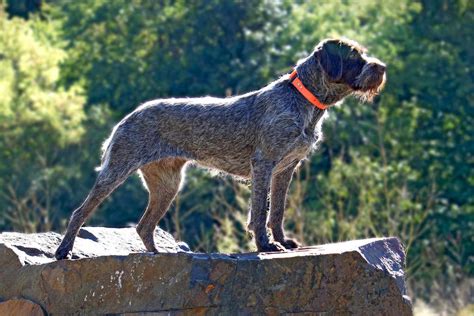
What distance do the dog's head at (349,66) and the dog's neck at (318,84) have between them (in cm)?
5

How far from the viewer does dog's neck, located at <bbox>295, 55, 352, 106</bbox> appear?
11055mm

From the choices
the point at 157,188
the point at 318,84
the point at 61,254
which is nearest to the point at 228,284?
the point at 61,254

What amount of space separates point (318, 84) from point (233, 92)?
18.0 m

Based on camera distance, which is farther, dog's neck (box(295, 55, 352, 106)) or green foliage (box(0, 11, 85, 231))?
green foliage (box(0, 11, 85, 231))

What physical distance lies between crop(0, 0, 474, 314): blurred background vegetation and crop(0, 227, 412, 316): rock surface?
514 inches

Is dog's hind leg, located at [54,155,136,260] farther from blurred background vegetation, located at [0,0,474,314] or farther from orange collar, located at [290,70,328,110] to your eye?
blurred background vegetation, located at [0,0,474,314]

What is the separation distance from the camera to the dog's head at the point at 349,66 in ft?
35.9

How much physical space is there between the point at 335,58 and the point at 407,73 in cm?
1890

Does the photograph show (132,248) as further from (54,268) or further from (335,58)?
(335,58)

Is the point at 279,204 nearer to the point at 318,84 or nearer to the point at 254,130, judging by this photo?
the point at 254,130

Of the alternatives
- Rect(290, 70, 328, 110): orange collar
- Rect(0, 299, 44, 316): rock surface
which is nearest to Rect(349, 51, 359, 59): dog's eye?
Rect(290, 70, 328, 110): orange collar

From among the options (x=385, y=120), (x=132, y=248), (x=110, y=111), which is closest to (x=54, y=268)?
(x=132, y=248)

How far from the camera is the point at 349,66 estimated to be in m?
11.0

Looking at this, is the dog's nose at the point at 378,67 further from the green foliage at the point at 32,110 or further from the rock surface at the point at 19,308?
the green foliage at the point at 32,110
